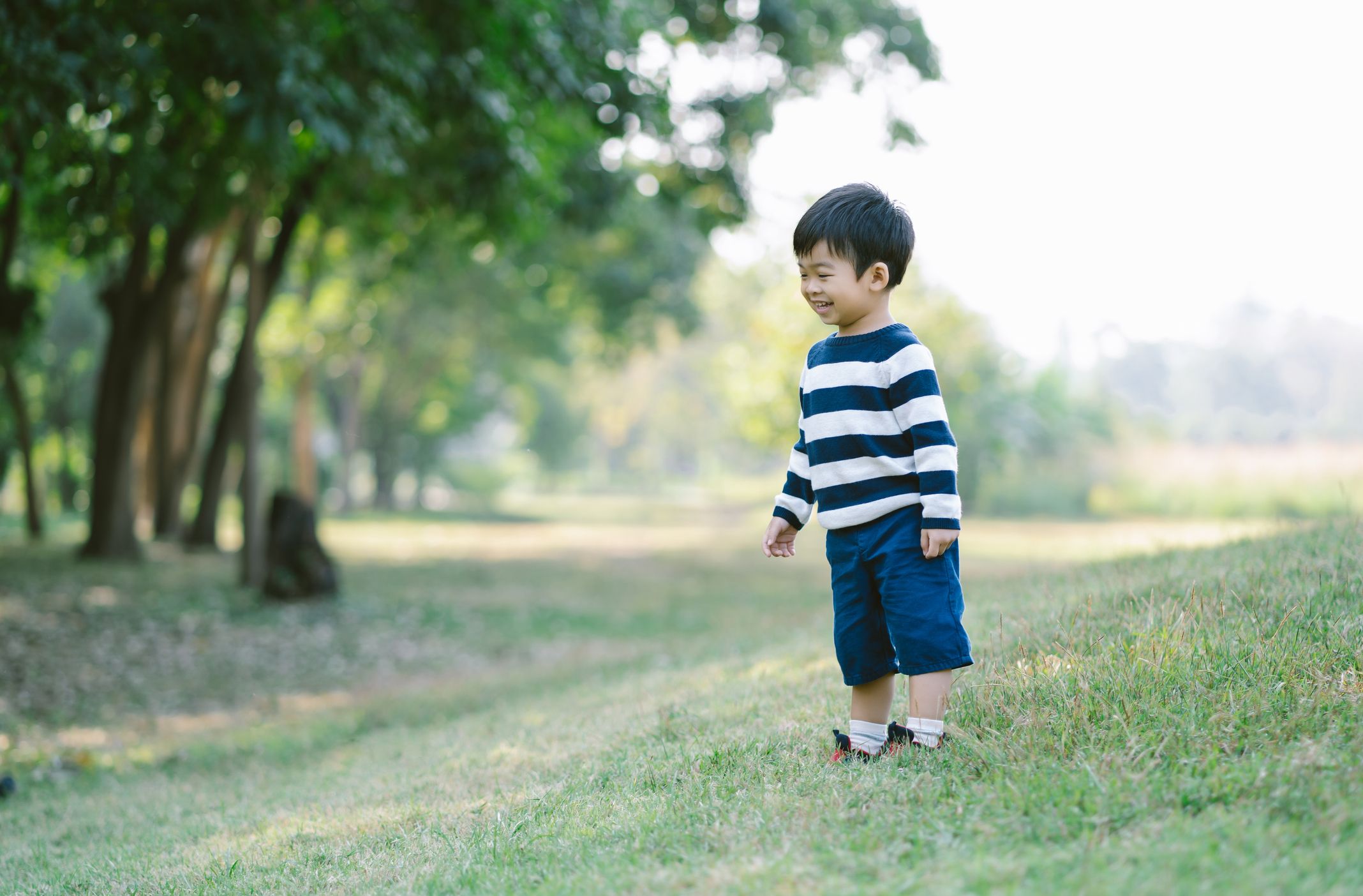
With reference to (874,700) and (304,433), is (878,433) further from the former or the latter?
(304,433)

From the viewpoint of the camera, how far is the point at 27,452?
19.4 meters

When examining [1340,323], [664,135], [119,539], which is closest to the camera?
[664,135]

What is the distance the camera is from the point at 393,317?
29.8 m

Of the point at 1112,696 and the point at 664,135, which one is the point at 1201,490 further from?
Answer: the point at 1112,696

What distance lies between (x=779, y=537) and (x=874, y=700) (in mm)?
627

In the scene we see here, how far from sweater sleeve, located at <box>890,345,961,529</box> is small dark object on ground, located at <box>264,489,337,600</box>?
34.5 feet

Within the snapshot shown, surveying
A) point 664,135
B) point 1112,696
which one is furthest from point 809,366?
point 664,135

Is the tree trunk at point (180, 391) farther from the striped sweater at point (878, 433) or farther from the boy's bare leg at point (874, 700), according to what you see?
the boy's bare leg at point (874, 700)

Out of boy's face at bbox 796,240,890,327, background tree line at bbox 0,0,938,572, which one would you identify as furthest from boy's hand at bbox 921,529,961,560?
background tree line at bbox 0,0,938,572

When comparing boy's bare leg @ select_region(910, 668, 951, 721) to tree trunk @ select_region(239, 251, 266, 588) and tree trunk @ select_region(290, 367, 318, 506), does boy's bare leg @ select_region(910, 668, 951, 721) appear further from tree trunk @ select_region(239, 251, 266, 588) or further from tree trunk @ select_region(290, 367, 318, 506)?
tree trunk @ select_region(290, 367, 318, 506)

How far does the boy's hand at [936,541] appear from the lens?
3088 millimetres

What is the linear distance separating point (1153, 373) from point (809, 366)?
→ 38913mm

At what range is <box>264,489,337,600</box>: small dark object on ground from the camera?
12.4 meters

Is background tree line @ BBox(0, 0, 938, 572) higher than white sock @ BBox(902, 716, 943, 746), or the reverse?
background tree line @ BBox(0, 0, 938, 572)
